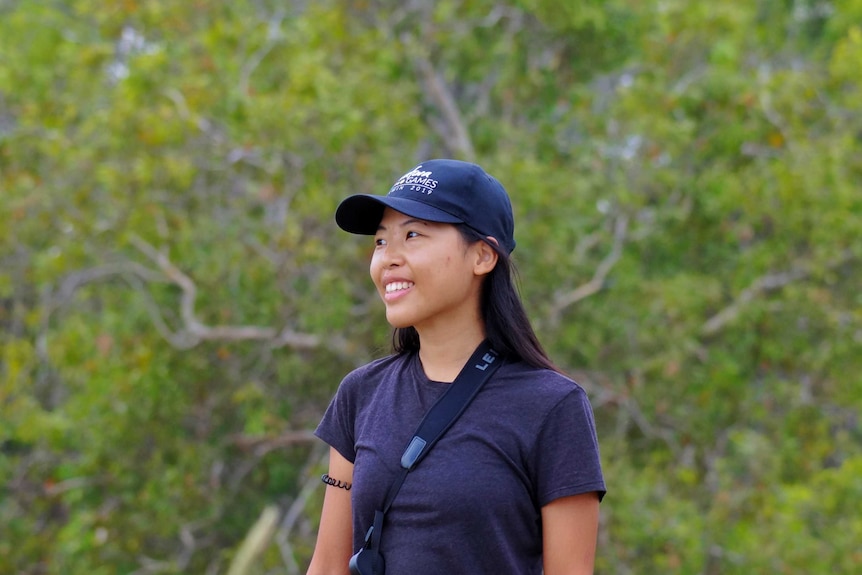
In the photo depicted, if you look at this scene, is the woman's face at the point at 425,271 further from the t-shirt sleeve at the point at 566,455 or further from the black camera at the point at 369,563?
the black camera at the point at 369,563

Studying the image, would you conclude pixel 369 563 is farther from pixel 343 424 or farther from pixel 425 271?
pixel 425 271

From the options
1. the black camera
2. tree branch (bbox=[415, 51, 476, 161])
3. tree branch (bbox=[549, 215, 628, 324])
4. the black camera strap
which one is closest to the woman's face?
the black camera strap

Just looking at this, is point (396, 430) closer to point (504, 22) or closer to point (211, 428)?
point (211, 428)

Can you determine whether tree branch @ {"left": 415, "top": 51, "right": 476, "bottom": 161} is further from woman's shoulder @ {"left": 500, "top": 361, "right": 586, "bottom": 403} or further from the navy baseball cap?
woman's shoulder @ {"left": 500, "top": 361, "right": 586, "bottom": 403}

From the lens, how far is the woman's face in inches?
73.7

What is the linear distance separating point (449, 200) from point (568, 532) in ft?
1.75

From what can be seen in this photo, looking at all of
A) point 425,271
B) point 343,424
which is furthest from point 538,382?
point 343,424

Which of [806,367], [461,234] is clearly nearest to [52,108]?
[806,367]

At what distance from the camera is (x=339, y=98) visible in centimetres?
652

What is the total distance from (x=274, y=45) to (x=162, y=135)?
3.50 ft

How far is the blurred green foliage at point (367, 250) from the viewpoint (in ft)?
21.5

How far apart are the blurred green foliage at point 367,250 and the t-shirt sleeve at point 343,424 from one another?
168 inches

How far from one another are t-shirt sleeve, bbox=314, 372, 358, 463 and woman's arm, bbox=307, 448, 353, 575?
0.07 feet

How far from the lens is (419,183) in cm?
189
